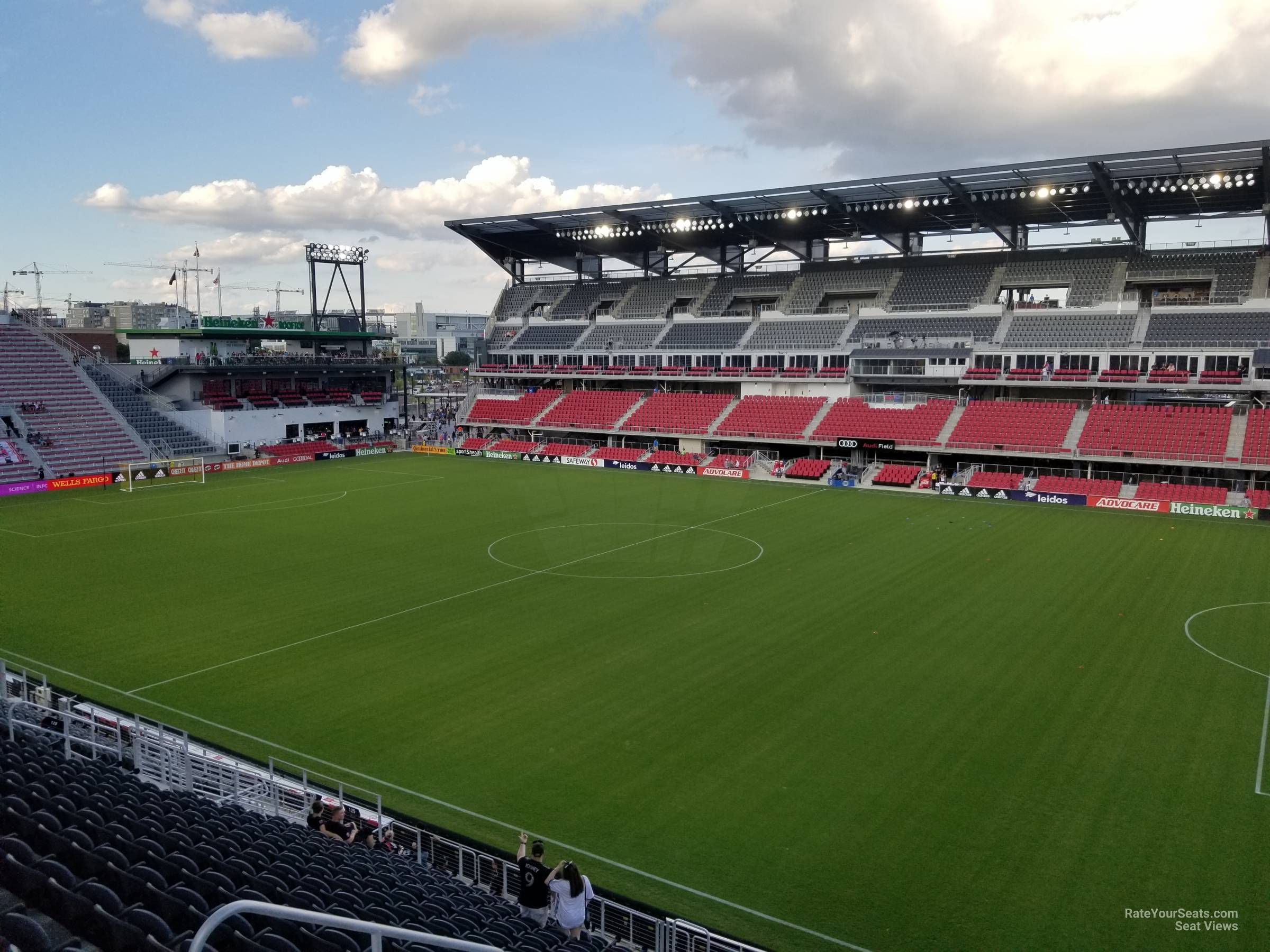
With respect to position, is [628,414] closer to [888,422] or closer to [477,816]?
→ [888,422]

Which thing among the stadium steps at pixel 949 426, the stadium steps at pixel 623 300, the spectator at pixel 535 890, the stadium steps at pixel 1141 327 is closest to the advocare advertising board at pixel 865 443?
the stadium steps at pixel 949 426

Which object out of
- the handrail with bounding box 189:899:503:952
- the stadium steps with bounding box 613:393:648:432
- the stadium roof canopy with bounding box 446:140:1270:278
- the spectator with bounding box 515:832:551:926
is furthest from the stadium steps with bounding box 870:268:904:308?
the handrail with bounding box 189:899:503:952

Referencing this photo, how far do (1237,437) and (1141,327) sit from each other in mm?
9567

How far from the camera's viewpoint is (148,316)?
8831 cm

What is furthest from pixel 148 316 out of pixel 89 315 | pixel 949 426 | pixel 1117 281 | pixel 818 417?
pixel 1117 281

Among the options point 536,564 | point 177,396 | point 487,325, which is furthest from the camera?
point 487,325

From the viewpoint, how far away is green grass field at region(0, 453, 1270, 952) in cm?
1141

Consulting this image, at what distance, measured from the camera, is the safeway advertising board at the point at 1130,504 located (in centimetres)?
3797

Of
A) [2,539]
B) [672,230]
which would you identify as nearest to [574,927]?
[2,539]

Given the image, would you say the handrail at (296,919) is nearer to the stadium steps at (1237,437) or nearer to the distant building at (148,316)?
the stadium steps at (1237,437)

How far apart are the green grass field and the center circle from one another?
209mm

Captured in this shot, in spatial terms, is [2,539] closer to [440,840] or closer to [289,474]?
[289,474]

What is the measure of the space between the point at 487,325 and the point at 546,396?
46.6ft

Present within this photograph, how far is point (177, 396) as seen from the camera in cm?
5897
